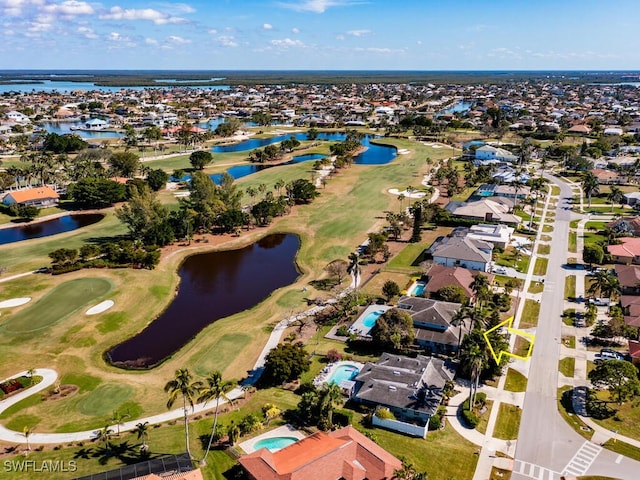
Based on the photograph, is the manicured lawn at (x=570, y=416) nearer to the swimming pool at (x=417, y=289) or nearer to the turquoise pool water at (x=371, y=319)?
the turquoise pool water at (x=371, y=319)

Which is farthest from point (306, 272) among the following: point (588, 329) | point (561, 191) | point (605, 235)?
point (561, 191)

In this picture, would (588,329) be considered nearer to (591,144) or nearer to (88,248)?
(88,248)

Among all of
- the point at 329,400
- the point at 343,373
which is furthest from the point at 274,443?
the point at 343,373

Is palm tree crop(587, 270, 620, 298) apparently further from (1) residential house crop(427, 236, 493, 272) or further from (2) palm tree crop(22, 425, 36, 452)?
(2) palm tree crop(22, 425, 36, 452)

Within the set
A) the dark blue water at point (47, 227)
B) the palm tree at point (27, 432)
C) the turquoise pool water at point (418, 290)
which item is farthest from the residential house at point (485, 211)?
the palm tree at point (27, 432)

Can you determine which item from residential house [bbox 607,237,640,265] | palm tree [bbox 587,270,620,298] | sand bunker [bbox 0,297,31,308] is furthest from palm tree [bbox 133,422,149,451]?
residential house [bbox 607,237,640,265]

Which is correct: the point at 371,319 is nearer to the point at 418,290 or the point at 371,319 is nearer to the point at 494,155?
the point at 418,290
